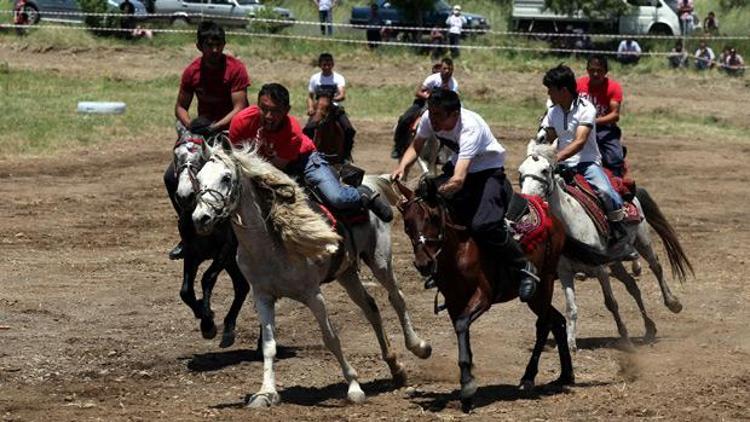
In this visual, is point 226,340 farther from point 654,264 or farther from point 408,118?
point 408,118

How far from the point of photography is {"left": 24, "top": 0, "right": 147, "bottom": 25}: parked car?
41406 mm

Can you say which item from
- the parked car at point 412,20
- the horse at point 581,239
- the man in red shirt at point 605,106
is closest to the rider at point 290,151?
the horse at point 581,239

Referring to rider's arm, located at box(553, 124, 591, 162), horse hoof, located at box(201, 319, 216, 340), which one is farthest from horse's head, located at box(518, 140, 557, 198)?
horse hoof, located at box(201, 319, 216, 340)

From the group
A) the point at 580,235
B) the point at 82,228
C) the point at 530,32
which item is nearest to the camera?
the point at 580,235

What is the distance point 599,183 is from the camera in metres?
13.1

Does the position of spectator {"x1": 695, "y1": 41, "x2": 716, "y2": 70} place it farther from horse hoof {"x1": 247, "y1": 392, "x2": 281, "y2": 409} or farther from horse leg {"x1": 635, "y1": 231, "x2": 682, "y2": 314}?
horse hoof {"x1": 247, "y1": 392, "x2": 281, "y2": 409}

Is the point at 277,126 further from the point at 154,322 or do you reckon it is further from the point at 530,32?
the point at 530,32

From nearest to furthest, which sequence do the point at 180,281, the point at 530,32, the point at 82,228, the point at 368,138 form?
the point at 180,281
the point at 82,228
the point at 368,138
the point at 530,32

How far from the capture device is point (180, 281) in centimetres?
1560

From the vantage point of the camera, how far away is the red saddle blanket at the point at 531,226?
11.0 metres

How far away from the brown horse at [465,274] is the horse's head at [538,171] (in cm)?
59

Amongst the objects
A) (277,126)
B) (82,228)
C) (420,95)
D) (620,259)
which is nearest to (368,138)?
(420,95)

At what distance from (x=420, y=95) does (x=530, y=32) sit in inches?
954

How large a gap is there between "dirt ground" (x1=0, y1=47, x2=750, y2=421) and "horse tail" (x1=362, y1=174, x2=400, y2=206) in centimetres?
134
